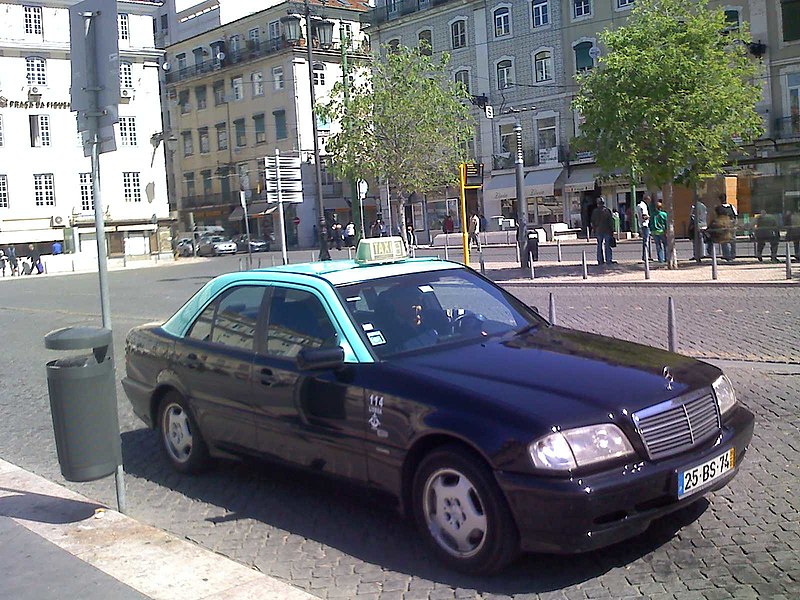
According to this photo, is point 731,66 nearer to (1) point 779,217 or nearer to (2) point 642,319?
(1) point 779,217

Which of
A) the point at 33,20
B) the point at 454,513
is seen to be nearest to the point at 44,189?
the point at 33,20

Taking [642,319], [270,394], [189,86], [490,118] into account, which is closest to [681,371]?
[270,394]

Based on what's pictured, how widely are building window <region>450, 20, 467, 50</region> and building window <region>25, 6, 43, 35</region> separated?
1150 inches

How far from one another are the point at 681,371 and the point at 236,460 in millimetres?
2958

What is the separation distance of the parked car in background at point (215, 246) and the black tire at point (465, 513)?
58.6m

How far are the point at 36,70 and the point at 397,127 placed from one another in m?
43.1

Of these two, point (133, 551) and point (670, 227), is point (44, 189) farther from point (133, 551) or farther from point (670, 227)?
point (133, 551)

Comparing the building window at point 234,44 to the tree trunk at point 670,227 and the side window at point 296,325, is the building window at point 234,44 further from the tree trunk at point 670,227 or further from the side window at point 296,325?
the side window at point 296,325

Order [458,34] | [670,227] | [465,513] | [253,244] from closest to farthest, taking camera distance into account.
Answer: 1. [465,513]
2. [670,227]
3. [458,34]
4. [253,244]

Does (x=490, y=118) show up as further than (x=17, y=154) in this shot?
No

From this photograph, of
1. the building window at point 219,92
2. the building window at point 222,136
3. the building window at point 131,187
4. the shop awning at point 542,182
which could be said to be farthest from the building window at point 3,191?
the shop awning at point 542,182

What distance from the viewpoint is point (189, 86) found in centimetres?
7650

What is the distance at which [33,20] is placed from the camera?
65.4m

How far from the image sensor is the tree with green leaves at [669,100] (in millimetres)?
21922
